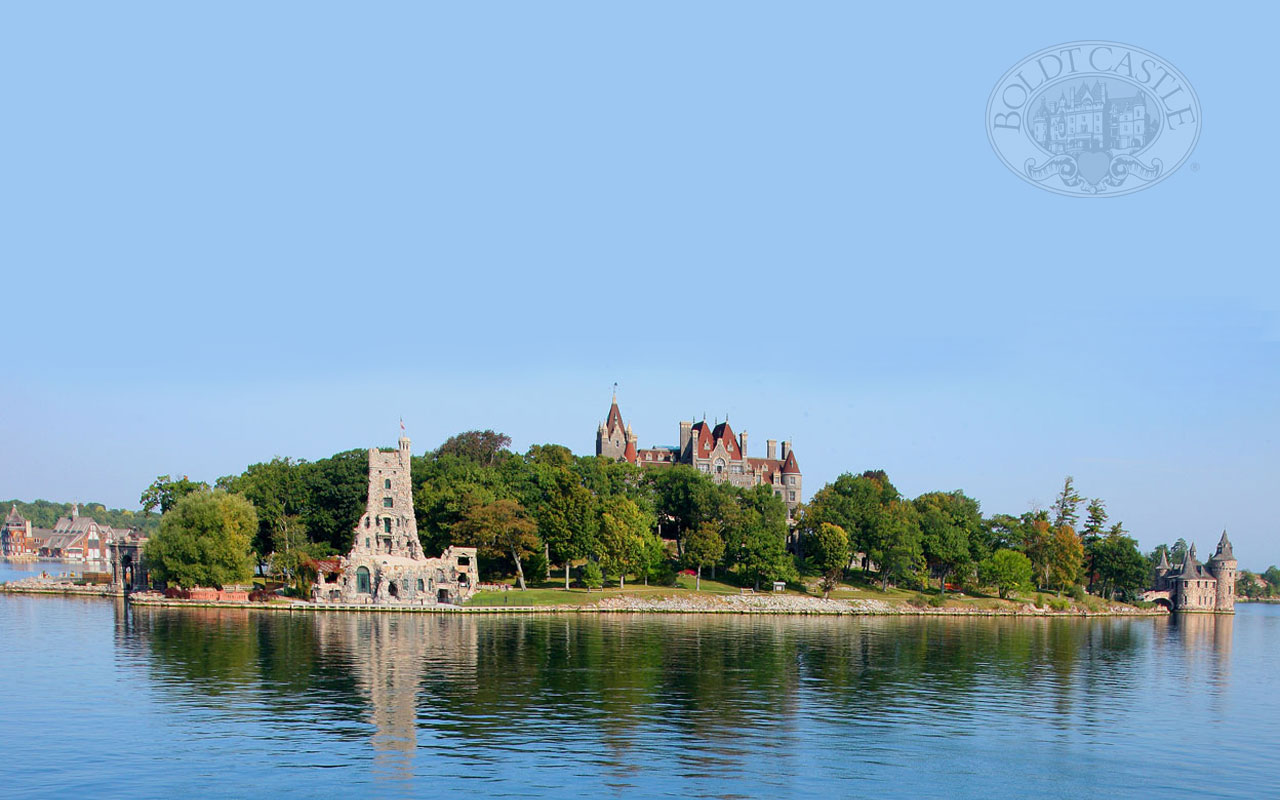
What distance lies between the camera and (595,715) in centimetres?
4644

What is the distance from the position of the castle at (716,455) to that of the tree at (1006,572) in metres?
41.9

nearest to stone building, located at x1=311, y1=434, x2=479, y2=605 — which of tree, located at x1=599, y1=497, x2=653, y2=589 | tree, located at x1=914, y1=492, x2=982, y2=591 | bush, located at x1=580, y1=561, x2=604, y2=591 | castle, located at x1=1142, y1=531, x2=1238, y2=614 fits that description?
bush, located at x1=580, y1=561, x2=604, y2=591

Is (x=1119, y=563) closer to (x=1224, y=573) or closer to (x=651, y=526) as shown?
(x=1224, y=573)

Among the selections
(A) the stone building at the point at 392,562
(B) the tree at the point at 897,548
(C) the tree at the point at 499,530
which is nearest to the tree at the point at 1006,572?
(B) the tree at the point at 897,548

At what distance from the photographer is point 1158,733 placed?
47.7m

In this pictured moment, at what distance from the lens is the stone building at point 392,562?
96.7m

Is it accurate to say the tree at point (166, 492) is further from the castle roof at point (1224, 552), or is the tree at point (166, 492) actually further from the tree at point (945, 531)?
the castle roof at point (1224, 552)

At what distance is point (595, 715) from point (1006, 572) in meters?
90.7

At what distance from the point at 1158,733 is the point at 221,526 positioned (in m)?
81.1

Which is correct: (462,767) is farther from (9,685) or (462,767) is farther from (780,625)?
(780,625)

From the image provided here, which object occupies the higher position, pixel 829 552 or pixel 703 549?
pixel 703 549

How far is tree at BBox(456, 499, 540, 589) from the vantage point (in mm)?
104188

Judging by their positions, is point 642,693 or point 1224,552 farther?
point 1224,552

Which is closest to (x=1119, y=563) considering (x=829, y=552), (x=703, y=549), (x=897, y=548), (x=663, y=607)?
(x=897, y=548)
